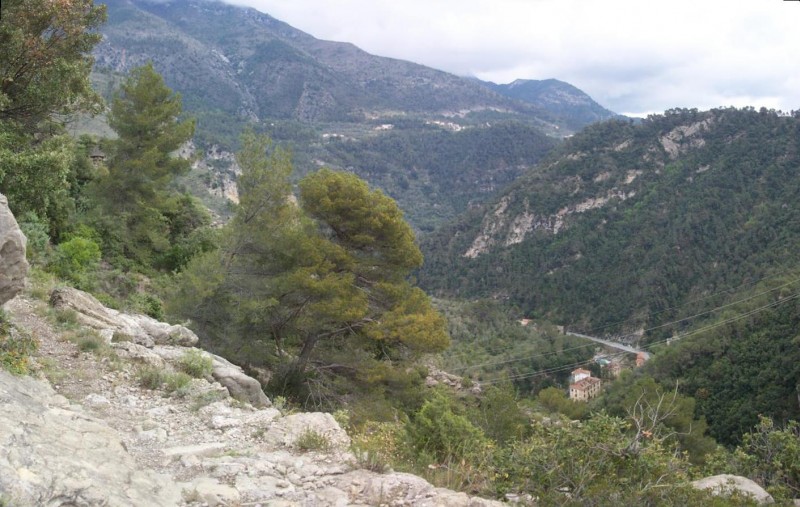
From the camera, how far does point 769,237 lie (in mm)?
59844

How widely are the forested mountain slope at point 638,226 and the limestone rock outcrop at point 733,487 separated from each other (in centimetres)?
5395

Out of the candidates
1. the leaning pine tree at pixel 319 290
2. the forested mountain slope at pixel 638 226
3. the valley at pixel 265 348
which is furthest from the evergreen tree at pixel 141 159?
the forested mountain slope at pixel 638 226

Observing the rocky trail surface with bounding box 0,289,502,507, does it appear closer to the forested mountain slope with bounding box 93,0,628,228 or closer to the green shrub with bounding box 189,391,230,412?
the green shrub with bounding box 189,391,230,412

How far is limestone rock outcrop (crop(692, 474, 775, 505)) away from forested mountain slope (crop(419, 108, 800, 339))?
54.0m

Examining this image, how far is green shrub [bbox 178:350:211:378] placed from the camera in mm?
6875

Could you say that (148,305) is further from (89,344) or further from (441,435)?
(441,435)

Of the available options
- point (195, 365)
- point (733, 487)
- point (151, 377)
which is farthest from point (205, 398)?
point (733, 487)

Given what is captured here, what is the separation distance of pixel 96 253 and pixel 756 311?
4297 cm

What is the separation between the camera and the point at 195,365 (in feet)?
22.8

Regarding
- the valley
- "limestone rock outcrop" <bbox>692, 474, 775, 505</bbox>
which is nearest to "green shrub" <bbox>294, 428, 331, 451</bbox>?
the valley

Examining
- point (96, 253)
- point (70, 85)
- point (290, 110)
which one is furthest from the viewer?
point (290, 110)

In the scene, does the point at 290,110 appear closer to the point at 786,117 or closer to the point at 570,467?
the point at 786,117

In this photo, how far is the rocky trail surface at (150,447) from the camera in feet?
11.1

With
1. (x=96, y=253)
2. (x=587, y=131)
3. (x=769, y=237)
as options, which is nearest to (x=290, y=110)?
(x=587, y=131)
